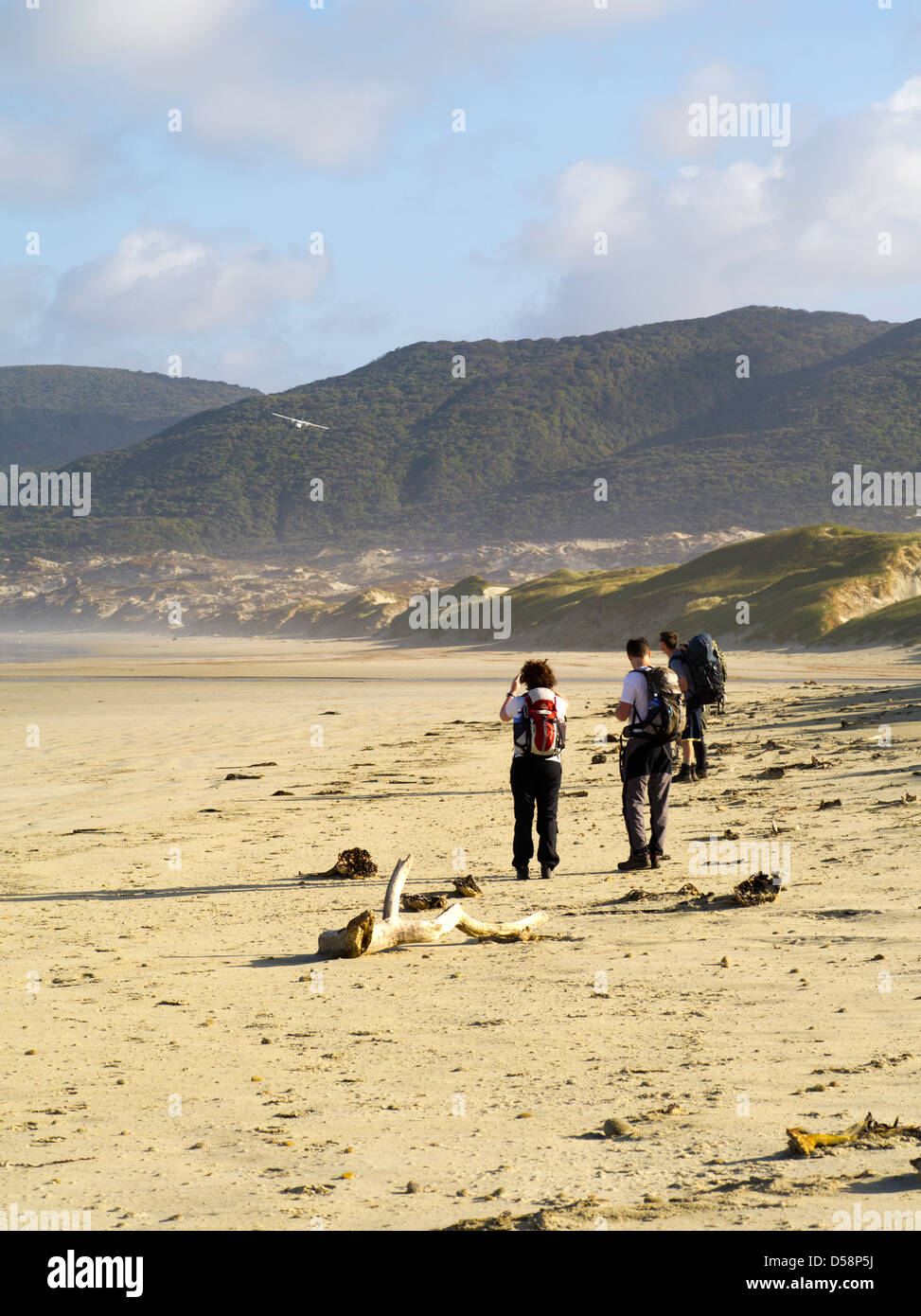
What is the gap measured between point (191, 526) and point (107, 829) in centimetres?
14098

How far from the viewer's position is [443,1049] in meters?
5.41

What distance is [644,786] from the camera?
9.43 metres

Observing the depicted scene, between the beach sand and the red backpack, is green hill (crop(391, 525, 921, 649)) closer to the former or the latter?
the beach sand

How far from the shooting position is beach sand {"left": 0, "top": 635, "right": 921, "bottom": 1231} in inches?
155

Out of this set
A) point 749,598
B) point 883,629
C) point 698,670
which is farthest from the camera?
point 749,598

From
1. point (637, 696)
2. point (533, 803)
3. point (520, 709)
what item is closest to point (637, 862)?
point (533, 803)

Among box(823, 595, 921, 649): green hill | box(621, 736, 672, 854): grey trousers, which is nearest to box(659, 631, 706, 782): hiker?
box(621, 736, 672, 854): grey trousers

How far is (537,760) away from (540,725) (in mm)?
260
